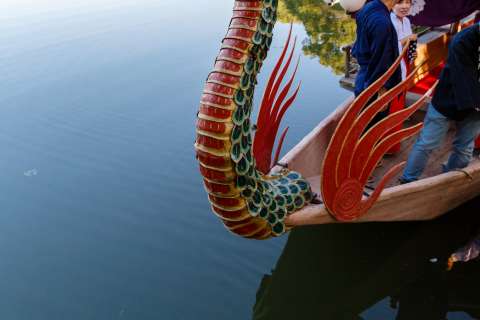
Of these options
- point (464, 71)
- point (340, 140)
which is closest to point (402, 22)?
point (464, 71)

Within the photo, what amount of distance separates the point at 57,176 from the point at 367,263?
9.21 ft

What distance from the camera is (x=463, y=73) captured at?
1.93 metres

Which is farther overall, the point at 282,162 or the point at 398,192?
the point at 282,162

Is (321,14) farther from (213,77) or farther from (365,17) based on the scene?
(213,77)

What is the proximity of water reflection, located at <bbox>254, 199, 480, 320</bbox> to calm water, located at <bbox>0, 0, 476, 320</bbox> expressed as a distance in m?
0.03

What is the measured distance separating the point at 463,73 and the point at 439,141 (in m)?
0.42

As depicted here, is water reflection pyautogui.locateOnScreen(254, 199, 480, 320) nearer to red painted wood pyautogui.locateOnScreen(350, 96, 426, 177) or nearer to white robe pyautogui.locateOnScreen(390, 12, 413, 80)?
red painted wood pyautogui.locateOnScreen(350, 96, 426, 177)

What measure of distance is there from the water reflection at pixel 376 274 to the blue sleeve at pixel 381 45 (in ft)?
3.67

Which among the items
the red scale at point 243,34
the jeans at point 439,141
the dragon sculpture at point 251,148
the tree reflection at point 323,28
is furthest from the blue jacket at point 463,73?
the tree reflection at point 323,28

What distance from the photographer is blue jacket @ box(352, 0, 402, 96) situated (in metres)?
2.01

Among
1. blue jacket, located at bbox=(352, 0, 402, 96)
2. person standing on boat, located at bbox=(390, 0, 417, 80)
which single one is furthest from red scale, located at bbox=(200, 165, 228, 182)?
person standing on boat, located at bbox=(390, 0, 417, 80)

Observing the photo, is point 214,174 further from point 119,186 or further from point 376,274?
point 119,186

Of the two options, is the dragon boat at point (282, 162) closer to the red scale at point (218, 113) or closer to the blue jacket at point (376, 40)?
the red scale at point (218, 113)

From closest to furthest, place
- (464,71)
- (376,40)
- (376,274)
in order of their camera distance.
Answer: (464,71)
(376,40)
(376,274)
